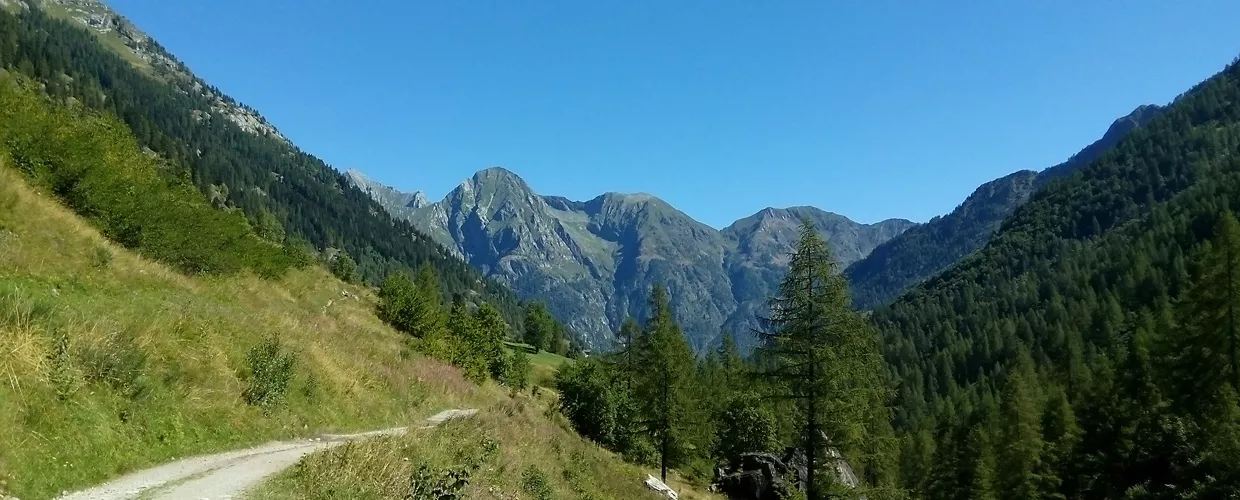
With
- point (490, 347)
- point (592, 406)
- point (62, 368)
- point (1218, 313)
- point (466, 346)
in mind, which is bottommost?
point (62, 368)

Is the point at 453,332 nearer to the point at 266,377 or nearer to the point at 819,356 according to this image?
the point at 819,356

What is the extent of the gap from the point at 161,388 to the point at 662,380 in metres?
41.7

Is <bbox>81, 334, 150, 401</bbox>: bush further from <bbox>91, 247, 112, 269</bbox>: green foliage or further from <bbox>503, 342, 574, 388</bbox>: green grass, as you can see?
<bbox>503, 342, 574, 388</bbox>: green grass

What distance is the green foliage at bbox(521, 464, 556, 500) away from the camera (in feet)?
47.6

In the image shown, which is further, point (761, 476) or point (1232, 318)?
point (761, 476)

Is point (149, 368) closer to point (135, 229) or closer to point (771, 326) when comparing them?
point (135, 229)

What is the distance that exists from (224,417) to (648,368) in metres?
40.6

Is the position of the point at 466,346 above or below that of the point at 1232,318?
below

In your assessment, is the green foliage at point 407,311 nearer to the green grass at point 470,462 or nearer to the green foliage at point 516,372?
the green foliage at point 516,372

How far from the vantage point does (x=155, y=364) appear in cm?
1146

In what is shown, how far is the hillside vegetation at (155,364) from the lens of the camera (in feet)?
29.3

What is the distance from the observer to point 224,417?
1258 centimetres

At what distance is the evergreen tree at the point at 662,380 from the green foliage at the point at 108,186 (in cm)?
3078

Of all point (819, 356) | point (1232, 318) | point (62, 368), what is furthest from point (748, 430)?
point (62, 368)
